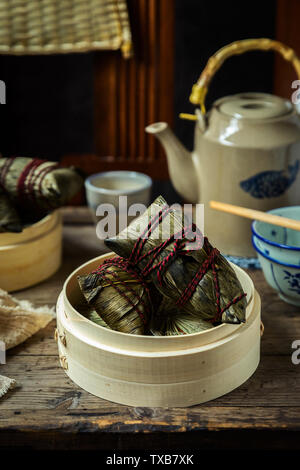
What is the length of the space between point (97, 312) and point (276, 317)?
428 mm

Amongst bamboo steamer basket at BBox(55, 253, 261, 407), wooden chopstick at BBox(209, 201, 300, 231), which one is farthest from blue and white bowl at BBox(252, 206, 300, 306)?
bamboo steamer basket at BBox(55, 253, 261, 407)

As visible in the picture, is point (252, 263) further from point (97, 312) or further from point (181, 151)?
point (97, 312)

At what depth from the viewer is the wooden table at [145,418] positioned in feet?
3.35

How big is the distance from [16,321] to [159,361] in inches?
15.1

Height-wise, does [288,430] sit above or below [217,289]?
below

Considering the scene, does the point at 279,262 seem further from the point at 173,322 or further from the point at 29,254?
the point at 29,254

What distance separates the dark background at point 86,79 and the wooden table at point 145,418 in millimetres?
1430

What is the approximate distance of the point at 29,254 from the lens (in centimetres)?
144

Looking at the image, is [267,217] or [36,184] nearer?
[267,217]

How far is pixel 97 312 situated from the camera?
3.70 feet

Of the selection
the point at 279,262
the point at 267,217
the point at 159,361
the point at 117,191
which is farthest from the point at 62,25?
the point at 159,361

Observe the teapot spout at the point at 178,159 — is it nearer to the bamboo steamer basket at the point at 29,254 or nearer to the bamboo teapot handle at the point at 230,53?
the bamboo teapot handle at the point at 230,53

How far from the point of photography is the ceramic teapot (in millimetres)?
1494

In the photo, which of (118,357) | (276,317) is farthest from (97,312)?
(276,317)
